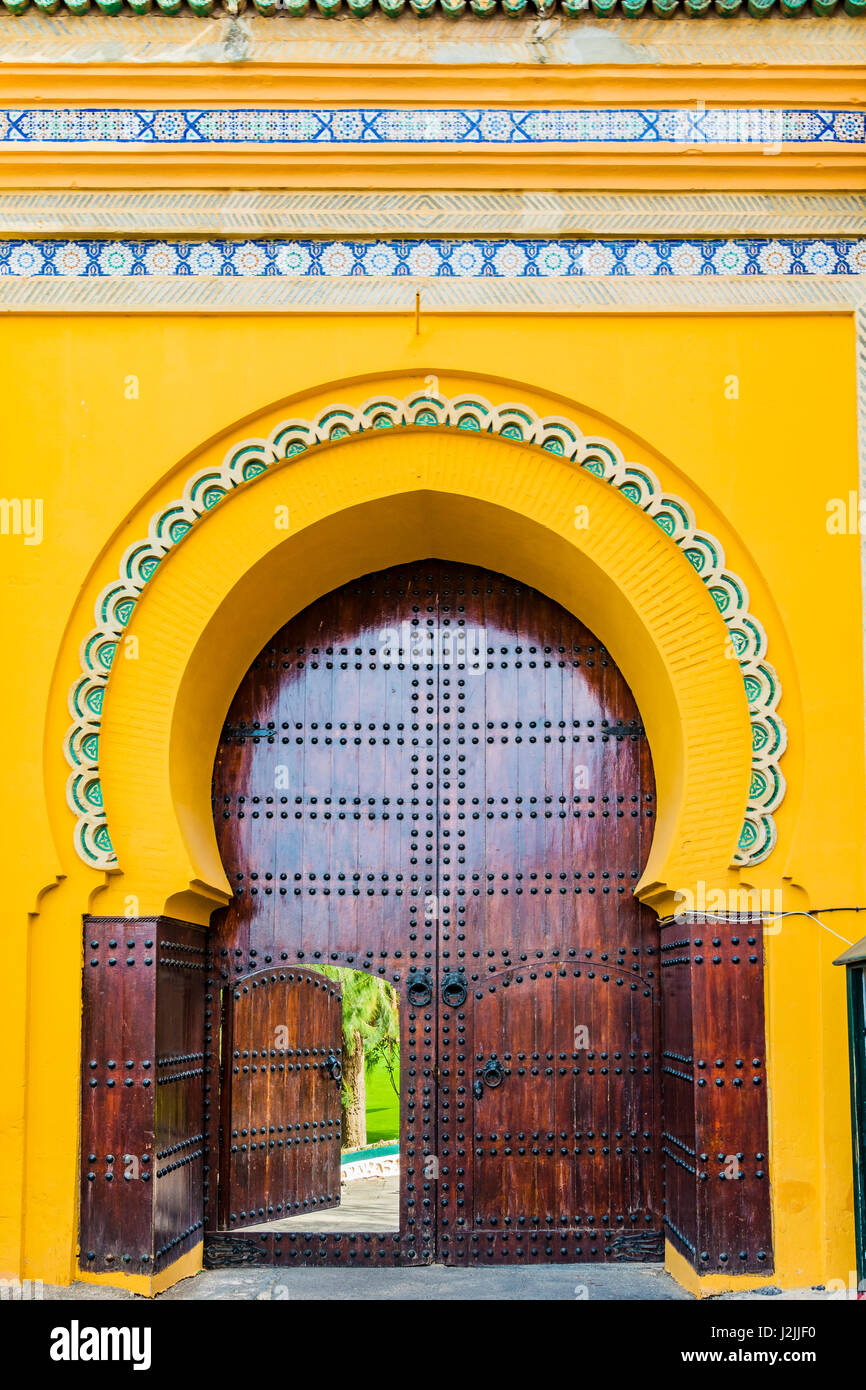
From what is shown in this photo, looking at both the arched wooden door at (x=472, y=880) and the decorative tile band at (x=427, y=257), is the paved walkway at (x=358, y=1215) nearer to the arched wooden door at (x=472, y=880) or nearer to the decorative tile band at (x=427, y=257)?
the arched wooden door at (x=472, y=880)

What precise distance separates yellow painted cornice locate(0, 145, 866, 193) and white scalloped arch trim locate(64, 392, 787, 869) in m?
0.93

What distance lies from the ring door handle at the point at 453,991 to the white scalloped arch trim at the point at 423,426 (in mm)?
1425

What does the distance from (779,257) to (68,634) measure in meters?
3.30

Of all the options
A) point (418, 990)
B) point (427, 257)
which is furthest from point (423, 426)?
point (418, 990)

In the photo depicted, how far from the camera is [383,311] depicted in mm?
5586

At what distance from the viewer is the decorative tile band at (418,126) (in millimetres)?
5551

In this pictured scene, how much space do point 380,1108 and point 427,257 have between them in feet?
40.5

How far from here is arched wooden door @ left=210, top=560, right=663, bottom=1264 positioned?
5.86 metres

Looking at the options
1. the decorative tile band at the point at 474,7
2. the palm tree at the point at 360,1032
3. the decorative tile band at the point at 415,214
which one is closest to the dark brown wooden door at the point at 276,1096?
the decorative tile band at the point at 415,214

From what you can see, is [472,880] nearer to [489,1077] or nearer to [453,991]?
[453,991]

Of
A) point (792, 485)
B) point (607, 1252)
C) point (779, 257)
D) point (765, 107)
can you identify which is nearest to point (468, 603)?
point (792, 485)

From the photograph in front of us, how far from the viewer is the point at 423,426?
5668 mm

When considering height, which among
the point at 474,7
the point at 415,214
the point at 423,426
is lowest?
the point at 423,426

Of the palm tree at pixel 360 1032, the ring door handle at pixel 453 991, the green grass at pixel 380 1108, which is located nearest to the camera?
the ring door handle at pixel 453 991
